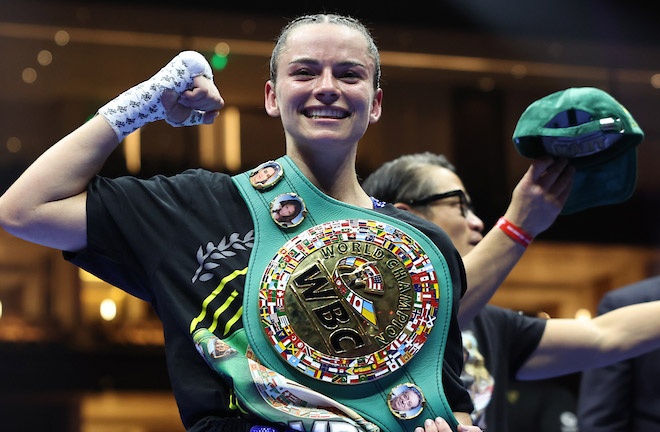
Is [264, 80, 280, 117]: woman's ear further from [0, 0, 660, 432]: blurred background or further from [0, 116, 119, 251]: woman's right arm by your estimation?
[0, 0, 660, 432]: blurred background

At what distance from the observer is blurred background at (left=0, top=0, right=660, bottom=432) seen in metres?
5.22

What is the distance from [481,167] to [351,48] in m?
4.33

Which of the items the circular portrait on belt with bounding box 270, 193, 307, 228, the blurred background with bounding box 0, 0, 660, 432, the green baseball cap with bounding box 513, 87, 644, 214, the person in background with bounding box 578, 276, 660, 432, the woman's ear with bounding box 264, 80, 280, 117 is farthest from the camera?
the blurred background with bounding box 0, 0, 660, 432

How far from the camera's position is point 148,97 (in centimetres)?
159

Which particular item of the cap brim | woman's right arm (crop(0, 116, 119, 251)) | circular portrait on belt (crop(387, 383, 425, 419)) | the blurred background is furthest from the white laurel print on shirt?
the blurred background

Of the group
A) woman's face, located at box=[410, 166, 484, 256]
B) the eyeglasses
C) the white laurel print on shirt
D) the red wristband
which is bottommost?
woman's face, located at box=[410, 166, 484, 256]

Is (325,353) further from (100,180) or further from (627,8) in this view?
(627,8)

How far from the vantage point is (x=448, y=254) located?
161 cm

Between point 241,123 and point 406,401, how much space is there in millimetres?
4335

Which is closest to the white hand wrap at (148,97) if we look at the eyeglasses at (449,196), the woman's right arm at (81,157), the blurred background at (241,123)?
the woman's right arm at (81,157)

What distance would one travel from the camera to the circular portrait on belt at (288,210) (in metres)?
1.55

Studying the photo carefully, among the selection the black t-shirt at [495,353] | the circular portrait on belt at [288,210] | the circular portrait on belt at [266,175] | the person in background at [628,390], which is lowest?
the person in background at [628,390]

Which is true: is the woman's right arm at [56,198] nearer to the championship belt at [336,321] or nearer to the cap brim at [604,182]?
the championship belt at [336,321]

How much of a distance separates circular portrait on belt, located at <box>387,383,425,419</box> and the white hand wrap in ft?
1.82
